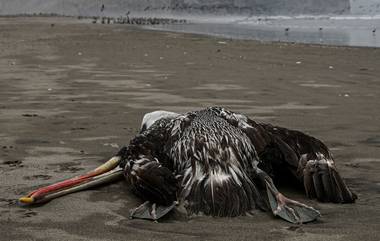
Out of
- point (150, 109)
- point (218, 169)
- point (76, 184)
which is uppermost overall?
point (218, 169)

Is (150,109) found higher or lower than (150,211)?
lower

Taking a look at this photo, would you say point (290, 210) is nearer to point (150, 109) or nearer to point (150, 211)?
point (150, 211)

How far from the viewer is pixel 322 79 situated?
11.0 m

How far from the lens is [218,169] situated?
13.1ft

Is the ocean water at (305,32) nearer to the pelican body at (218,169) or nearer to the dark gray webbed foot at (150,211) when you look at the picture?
the pelican body at (218,169)

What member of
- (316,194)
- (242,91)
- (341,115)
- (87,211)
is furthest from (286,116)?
(87,211)

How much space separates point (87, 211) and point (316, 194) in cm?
134

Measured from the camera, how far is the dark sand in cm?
364

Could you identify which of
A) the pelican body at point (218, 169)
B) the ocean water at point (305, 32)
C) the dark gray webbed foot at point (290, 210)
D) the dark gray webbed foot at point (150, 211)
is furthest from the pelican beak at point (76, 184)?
the ocean water at point (305, 32)

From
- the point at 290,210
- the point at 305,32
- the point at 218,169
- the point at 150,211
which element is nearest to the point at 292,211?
the point at 290,210

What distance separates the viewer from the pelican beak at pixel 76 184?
13.2 ft

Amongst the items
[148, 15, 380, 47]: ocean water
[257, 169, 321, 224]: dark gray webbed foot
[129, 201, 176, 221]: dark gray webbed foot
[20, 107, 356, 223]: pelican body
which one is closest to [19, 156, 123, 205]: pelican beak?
[20, 107, 356, 223]: pelican body

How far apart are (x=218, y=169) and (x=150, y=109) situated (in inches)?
147

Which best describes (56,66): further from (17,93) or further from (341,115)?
(341,115)
